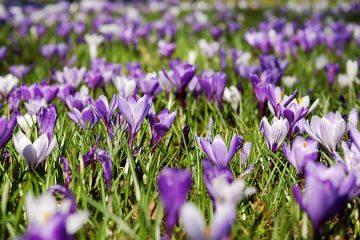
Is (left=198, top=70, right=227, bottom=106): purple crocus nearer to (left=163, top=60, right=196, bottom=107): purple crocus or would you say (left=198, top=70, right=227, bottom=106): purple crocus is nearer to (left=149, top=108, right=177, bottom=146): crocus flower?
(left=163, top=60, right=196, bottom=107): purple crocus

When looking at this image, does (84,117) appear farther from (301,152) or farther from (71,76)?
(71,76)

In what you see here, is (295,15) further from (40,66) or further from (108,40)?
(40,66)

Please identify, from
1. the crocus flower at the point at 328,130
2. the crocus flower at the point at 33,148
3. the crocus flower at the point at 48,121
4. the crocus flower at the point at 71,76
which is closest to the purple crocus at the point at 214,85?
the crocus flower at the point at 71,76

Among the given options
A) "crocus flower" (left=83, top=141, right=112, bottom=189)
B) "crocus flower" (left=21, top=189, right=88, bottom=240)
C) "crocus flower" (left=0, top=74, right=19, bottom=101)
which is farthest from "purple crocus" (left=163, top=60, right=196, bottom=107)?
"crocus flower" (left=21, top=189, right=88, bottom=240)

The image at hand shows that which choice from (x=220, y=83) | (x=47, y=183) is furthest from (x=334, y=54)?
(x=47, y=183)

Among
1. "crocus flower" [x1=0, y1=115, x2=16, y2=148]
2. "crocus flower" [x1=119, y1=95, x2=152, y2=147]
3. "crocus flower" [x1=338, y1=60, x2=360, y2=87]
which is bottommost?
"crocus flower" [x1=338, y1=60, x2=360, y2=87]

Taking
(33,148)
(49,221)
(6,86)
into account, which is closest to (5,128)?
(33,148)
